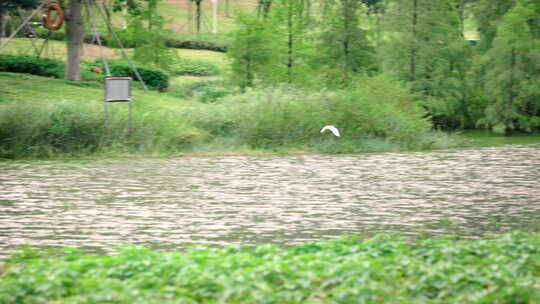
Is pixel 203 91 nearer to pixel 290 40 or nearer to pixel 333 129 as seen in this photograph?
pixel 290 40

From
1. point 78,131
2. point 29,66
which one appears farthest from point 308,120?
point 29,66

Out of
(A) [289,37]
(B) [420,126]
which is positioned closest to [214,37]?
(A) [289,37]

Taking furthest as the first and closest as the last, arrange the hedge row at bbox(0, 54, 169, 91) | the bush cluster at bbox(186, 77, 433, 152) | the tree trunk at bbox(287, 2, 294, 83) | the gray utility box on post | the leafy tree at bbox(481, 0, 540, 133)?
1. the leafy tree at bbox(481, 0, 540, 133)
2. the tree trunk at bbox(287, 2, 294, 83)
3. the hedge row at bbox(0, 54, 169, 91)
4. the bush cluster at bbox(186, 77, 433, 152)
5. the gray utility box on post

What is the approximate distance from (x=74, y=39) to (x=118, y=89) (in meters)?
14.0

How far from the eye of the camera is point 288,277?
7.73 m

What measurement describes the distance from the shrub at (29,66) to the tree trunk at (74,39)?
1739 mm

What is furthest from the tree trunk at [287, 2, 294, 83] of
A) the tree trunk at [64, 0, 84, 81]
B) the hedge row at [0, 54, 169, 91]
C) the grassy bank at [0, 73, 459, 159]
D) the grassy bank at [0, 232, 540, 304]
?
the grassy bank at [0, 232, 540, 304]

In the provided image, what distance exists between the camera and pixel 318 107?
26.6 meters

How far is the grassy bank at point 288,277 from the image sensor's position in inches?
279

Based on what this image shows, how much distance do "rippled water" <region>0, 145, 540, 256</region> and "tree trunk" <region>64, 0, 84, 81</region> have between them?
50.1 ft

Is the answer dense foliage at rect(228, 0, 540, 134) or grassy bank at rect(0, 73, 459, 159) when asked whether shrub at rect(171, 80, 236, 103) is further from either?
grassy bank at rect(0, 73, 459, 159)

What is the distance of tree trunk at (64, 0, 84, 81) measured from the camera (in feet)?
119

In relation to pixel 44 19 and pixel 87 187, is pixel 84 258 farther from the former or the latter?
pixel 44 19

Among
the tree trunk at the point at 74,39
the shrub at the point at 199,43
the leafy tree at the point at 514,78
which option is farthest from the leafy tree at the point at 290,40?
the shrub at the point at 199,43
